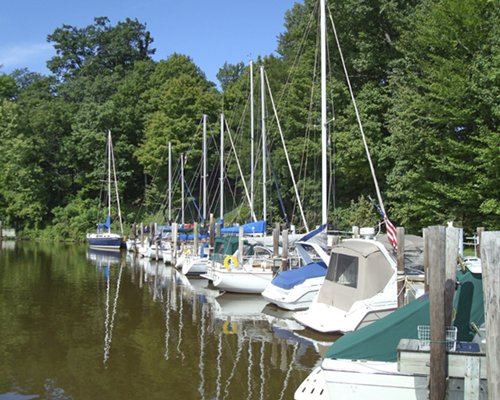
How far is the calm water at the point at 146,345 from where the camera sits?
10.8m

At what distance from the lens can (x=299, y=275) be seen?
18.1 metres

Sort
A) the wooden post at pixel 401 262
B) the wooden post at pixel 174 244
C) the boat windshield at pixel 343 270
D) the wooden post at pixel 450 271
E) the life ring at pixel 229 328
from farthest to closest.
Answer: the wooden post at pixel 174 244 < the life ring at pixel 229 328 < the boat windshield at pixel 343 270 < the wooden post at pixel 401 262 < the wooden post at pixel 450 271

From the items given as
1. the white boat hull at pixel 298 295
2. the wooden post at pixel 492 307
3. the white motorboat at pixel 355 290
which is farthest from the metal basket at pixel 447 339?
the white boat hull at pixel 298 295

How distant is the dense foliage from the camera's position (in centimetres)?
2966

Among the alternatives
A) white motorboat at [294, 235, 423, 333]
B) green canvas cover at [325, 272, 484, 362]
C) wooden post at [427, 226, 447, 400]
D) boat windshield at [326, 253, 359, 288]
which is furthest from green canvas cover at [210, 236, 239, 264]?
wooden post at [427, 226, 447, 400]

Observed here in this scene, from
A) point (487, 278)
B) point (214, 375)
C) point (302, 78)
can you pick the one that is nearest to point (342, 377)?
point (487, 278)

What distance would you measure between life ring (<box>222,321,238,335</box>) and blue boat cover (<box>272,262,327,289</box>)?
2222 millimetres

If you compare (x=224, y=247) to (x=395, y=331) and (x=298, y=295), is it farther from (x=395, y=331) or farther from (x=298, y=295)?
(x=395, y=331)

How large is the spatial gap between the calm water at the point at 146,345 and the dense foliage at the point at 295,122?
985cm

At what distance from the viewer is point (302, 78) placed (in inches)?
1687

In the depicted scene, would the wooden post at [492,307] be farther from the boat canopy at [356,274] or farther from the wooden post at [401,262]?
the wooden post at [401,262]

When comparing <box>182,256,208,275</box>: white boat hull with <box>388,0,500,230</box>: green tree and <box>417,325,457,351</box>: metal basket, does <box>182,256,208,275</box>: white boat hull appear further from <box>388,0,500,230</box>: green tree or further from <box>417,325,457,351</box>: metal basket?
<box>417,325,457,351</box>: metal basket

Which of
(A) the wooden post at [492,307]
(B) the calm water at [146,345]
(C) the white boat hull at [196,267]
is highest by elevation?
(A) the wooden post at [492,307]

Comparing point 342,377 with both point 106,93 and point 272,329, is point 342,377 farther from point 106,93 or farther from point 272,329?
point 106,93
